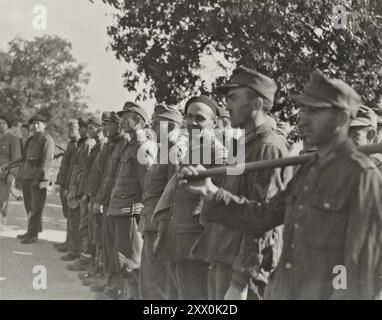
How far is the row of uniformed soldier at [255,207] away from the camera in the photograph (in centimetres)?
292

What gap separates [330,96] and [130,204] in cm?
377

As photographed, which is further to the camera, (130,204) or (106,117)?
(106,117)

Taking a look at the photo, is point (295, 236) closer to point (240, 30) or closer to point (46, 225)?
point (240, 30)

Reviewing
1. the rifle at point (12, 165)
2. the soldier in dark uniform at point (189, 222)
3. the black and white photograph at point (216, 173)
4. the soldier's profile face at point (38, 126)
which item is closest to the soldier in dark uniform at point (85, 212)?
the black and white photograph at point (216, 173)

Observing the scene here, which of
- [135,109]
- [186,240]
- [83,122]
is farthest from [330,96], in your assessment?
[83,122]

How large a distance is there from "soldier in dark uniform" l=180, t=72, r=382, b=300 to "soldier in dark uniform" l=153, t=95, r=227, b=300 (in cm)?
147

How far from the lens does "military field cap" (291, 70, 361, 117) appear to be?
10.0 feet

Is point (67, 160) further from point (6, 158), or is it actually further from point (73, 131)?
point (6, 158)

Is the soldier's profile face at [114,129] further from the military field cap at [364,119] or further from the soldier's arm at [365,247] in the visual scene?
the soldier's arm at [365,247]

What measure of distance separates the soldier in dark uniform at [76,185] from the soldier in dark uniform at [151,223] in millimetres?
3659

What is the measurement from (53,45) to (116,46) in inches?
661

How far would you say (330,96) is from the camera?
307 centimetres

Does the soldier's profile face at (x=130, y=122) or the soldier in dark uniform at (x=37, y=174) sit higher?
the soldier's profile face at (x=130, y=122)

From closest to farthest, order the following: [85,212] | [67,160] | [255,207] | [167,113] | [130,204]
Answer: [255,207], [167,113], [130,204], [85,212], [67,160]
